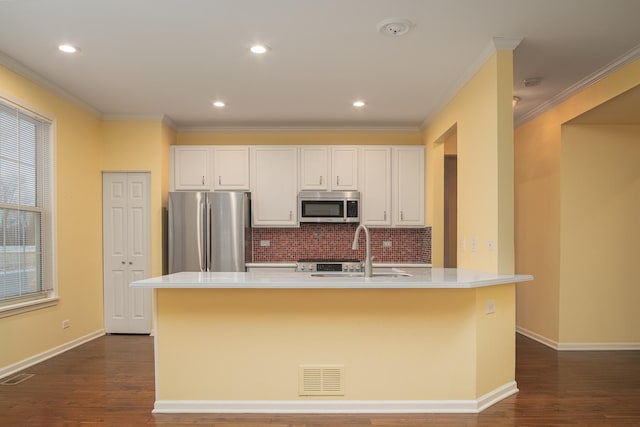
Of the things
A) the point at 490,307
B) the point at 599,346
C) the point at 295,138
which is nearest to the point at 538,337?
the point at 599,346

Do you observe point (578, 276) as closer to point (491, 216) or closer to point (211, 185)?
point (491, 216)

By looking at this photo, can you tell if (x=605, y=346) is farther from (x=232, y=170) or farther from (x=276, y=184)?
(x=232, y=170)

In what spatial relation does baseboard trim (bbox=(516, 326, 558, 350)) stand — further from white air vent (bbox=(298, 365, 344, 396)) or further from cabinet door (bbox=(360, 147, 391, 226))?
white air vent (bbox=(298, 365, 344, 396))

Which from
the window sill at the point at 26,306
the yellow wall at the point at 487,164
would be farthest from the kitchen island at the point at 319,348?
the window sill at the point at 26,306

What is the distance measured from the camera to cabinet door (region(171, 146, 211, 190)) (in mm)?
5773

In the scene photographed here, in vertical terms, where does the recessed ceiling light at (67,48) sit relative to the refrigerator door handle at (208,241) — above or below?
above

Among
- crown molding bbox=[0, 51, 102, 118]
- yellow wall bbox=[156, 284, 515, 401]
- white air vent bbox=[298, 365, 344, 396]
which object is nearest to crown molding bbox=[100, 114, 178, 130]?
crown molding bbox=[0, 51, 102, 118]

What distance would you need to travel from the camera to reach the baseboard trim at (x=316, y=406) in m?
3.05

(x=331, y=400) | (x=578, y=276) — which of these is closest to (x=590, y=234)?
(x=578, y=276)

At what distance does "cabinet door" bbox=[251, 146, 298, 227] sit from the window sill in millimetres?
2392

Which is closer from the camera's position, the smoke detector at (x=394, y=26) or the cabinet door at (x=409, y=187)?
the smoke detector at (x=394, y=26)

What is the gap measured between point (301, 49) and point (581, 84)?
8.89ft

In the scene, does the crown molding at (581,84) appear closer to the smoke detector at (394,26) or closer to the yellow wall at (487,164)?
the yellow wall at (487,164)

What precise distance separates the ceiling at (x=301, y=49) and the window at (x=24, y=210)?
50 cm
